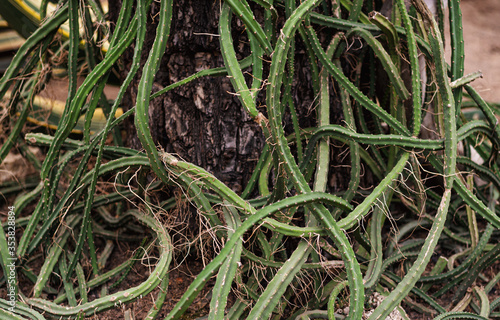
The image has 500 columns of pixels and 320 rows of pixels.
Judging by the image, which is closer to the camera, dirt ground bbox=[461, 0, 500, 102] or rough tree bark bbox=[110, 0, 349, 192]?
rough tree bark bbox=[110, 0, 349, 192]

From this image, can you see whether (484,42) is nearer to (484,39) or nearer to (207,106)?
(484,39)

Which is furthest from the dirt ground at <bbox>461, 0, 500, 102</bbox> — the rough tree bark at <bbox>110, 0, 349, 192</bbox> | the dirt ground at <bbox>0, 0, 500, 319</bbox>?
the rough tree bark at <bbox>110, 0, 349, 192</bbox>

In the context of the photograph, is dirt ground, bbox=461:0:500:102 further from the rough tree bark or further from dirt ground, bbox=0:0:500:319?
the rough tree bark

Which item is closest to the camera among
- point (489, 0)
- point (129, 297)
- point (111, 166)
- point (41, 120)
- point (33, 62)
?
point (129, 297)

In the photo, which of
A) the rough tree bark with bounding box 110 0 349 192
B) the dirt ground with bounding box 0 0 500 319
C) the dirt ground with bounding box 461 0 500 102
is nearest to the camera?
the rough tree bark with bounding box 110 0 349 192

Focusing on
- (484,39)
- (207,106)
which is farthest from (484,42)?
(207,106)

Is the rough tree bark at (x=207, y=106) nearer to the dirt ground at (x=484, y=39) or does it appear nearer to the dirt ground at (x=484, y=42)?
the dirt ground at (x=484, y=42)

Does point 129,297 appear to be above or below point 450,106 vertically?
below

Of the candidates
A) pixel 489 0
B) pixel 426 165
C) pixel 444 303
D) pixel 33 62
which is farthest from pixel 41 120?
pixel 489 0

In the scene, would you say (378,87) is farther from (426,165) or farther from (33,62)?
(33,62)

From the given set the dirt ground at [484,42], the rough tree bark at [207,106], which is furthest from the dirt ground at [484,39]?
the rough tree bark at [207,106]

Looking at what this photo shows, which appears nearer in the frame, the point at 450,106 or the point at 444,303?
the point at 450,106

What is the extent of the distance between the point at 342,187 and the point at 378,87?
0.26 meters

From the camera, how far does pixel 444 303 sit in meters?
0.99
